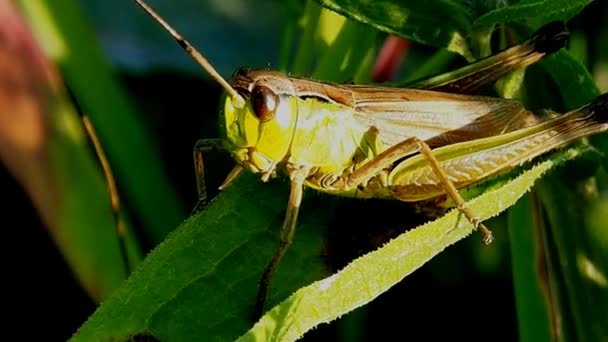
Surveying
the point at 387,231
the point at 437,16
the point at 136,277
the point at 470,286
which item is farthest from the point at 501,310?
the point at 136,277

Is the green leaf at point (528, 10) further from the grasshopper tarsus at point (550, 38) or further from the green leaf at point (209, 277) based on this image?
the green leaf at point (209, 277)

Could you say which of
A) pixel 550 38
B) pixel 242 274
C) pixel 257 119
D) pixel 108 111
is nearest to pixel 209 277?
pixel 242 274

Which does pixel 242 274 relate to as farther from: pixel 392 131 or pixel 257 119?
pixel 392 131

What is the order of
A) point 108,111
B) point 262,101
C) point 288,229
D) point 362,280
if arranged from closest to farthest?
point 362,280 < point 288,229 < point 262,101 < point 108,111

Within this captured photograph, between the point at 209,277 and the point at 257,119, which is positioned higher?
the point at 257,119

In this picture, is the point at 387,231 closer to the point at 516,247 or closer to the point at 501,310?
the point at 516,247

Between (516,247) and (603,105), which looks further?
(516,247)
